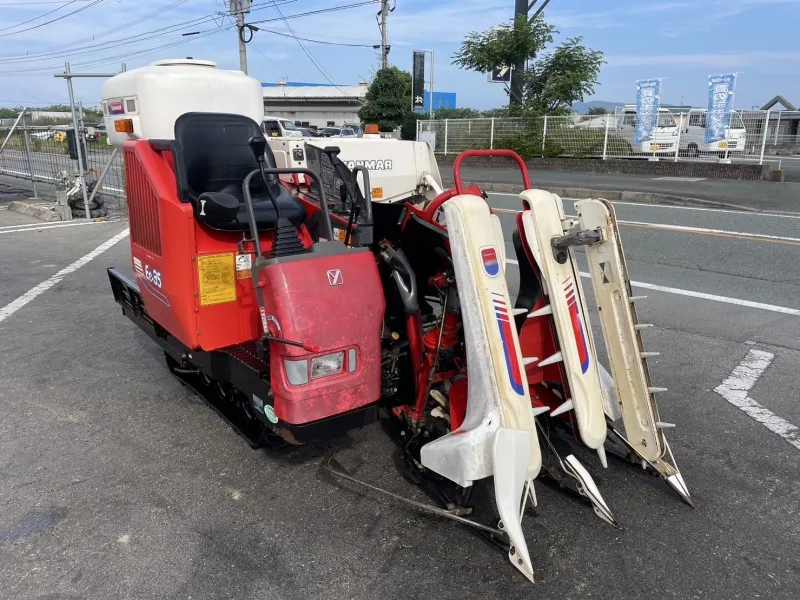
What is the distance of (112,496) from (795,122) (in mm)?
33878

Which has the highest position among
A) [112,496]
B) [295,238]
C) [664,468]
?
[295,238]

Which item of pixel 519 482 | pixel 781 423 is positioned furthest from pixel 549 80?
pixel 519 482

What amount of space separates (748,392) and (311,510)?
304 centimetres

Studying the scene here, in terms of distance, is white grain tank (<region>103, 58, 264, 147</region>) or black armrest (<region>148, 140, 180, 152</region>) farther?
white grain tank (<region>103, 58, 264, 147</region>)

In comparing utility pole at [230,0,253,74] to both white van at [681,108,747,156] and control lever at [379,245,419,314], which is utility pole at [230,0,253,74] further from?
control lever at [379,245,419,314]

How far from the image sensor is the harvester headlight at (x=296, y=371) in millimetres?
2725

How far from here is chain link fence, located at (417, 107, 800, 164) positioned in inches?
663

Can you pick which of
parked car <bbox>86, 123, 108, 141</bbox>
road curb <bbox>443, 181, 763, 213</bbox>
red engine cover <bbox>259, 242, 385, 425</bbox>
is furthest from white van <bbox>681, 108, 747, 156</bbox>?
red engine cover <bbox>259, 242, 385, 425</bbox>

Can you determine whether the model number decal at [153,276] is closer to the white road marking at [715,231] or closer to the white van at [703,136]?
the white road marking at [715,231]

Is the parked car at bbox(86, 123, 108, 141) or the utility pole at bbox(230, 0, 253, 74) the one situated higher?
the utility pole at bbox(230, 0, 253, 74)

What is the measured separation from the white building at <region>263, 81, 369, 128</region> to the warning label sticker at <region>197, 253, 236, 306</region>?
60825 mm

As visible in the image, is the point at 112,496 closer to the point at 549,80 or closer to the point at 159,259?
the point at 159,259

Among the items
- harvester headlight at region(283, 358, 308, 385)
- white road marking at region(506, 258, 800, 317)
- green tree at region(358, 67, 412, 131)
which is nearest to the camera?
harvester headlight at region(283, 358, 308, 385)

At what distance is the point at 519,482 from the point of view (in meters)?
2.42
